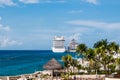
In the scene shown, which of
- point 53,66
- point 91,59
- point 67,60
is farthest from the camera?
point 91,59

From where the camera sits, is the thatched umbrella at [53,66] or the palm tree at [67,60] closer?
the thatched umbrella at [53,66]

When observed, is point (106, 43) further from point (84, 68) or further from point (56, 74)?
point (56, 74)

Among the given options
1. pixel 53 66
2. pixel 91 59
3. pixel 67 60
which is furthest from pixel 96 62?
pixel 53 66

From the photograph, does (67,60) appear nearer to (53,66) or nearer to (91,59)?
(91,59)

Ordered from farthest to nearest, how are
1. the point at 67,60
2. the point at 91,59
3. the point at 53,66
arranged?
the point at 91,59 → the point at 67,60 → the point at 53,66

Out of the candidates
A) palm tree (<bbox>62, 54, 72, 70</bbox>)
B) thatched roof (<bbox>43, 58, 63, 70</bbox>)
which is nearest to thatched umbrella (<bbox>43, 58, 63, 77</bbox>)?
thatched roof (<bbox>43, 58, 63, 70</bbox>)

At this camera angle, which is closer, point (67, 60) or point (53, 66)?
point (53, 66)

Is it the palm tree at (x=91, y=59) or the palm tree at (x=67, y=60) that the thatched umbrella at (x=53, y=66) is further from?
the palm tree at (x=91, y=59)

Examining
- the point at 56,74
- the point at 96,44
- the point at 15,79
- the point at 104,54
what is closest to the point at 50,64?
the point at 56,74

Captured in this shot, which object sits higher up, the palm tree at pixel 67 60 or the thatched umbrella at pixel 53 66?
the palm tree at pixel 67 60

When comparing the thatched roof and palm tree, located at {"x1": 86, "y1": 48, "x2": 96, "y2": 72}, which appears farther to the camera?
palm tree, located at {"x1": 86, "y1": 48, "x2": 96, "y2": 72}

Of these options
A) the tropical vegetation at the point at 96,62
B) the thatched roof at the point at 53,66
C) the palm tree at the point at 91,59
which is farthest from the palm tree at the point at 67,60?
the thatched roof at the point at 53,66

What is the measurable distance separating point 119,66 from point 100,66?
11.0ft

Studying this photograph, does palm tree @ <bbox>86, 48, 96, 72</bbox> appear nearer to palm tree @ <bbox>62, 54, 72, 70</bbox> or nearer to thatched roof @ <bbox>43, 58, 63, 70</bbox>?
palm tree @ <bbox>62, 54, 72, 70</bbox>
